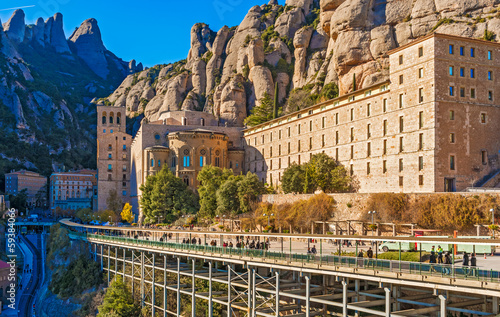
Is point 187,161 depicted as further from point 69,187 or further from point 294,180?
point 69,187

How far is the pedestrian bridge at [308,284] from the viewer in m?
21.4

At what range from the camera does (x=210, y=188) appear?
243ft

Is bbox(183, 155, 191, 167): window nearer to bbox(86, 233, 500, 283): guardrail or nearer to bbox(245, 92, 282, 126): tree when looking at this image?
bbox(245, 92, 282, 126): tree

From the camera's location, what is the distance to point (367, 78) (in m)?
82.2

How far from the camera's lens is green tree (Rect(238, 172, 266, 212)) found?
2667 inches

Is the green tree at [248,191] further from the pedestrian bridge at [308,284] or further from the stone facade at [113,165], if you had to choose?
the stone facade at [113,165]

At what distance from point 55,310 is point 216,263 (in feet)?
90.2

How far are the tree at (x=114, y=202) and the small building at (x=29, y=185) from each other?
160ft

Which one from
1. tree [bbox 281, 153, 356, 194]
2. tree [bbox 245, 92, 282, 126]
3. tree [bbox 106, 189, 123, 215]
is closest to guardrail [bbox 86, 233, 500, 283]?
tree [bbox 281, 153, 356, 194]

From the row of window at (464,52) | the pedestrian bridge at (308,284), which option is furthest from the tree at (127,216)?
the row of window at (464,52)

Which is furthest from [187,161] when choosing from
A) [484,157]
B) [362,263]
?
[362,263]

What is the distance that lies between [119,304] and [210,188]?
3306 cm

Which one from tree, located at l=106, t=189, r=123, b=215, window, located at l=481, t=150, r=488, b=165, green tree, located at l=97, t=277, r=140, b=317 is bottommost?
green tree, located at l=97, t=277, r=140, b=317

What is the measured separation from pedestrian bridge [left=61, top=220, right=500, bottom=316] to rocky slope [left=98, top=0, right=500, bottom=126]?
161ft
